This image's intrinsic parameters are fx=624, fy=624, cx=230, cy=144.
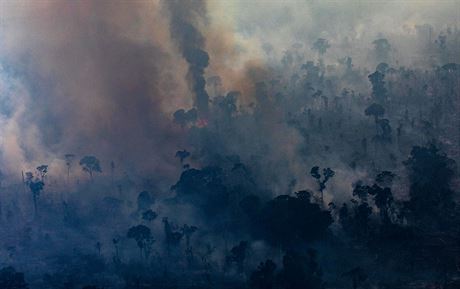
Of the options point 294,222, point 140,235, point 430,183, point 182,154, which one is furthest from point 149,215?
point 430,183

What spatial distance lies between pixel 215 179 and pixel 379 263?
38432mm

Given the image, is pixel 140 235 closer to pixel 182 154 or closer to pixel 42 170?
pixel 182 154

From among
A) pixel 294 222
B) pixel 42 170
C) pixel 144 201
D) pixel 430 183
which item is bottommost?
pixel 294 222

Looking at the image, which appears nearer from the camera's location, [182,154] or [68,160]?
[182,154]

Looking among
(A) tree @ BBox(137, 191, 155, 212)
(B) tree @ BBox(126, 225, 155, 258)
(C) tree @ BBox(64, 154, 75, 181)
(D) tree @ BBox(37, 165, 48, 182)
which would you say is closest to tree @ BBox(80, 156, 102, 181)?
(C) tree @ BBox(64, 154, 75, 181)

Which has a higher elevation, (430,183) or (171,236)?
(430,183)

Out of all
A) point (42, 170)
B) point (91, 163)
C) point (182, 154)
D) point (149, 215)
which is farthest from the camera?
point (42, 170)

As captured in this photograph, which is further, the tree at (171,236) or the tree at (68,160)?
the tree at (68,160)

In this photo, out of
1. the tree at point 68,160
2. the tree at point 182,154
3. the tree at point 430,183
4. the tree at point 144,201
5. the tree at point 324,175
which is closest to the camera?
the tree at point 430,183

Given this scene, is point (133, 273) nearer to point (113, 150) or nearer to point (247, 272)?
point (247, 272)

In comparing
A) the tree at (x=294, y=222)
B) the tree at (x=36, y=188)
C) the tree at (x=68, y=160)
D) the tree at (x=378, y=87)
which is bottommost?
the tree at (x=294, y=222)

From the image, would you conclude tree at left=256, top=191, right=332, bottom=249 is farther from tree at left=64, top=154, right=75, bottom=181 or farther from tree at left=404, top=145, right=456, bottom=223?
tree at left=64, top=154, right=75, bottom=181

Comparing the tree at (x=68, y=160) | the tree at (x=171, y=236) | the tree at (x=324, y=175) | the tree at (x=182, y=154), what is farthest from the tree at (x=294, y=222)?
the tree at (x=68, y=160)

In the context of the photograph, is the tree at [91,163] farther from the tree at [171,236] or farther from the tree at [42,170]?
the tree at [171,236]
